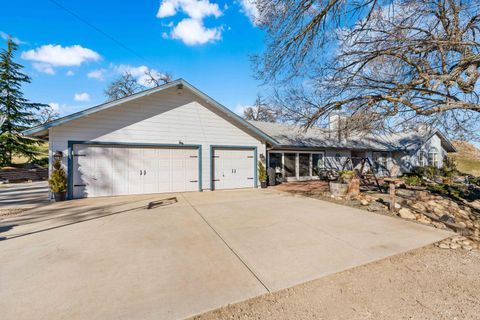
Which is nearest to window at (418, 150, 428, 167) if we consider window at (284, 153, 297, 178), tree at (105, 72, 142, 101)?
window at (284, 153, 297, 178)

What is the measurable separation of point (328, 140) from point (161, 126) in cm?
1115

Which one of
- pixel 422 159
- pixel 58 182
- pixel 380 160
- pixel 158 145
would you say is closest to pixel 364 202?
pixel 158 145

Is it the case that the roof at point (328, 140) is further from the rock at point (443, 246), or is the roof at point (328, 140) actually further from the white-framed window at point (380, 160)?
the rock at point (443, 246)

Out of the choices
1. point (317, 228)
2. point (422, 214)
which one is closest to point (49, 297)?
point (317, 228)

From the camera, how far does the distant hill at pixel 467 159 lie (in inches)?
843

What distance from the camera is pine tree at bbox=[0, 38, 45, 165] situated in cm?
1917

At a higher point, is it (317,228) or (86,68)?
(86,68)

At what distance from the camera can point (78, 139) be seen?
8023mm

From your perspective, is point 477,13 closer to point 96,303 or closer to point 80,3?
point 96,303

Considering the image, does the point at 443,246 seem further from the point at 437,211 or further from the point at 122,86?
the point at 122,86

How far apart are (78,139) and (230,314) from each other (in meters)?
8.83

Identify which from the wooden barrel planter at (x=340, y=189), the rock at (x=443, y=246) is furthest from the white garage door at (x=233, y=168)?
the rock at (x=443, y=246)

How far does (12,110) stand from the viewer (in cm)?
2002

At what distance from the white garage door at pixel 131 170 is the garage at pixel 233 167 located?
3.28 ft
